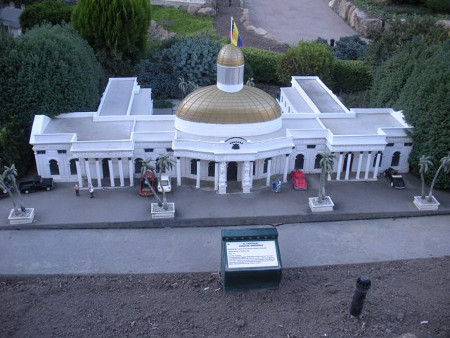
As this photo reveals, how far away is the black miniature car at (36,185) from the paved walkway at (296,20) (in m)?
39.5

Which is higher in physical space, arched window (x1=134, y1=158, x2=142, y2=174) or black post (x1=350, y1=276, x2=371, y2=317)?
black post (x1=350, y1=276, x2=371, y2=317)

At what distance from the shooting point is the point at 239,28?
227ft

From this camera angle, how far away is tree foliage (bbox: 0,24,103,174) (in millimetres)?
35719

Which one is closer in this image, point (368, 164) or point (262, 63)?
point (368, 164)

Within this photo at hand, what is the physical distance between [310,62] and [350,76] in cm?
576

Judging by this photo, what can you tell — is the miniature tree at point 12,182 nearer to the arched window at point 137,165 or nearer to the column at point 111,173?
the column at point 111,173

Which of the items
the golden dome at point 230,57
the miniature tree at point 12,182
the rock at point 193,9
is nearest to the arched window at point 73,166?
the miniature tree at point 12,182

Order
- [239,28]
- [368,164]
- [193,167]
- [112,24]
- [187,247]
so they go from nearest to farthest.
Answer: [187,247] → [193,167] → [368,164] → [112,24] → [239,28]

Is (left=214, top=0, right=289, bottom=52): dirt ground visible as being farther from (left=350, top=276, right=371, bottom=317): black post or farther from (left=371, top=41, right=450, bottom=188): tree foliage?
(left=350, top=276, right=371, bottom=317): black post

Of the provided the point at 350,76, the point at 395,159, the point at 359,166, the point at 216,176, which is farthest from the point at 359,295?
the point at 350,76

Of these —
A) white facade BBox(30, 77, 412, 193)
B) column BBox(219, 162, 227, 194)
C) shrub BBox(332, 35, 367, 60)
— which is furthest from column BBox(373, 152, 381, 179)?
shrub BBox(332, 35, 367, 60)

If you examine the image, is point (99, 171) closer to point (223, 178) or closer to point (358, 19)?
point (223, 178)

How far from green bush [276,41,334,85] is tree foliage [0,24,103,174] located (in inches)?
842

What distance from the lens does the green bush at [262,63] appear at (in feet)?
176
